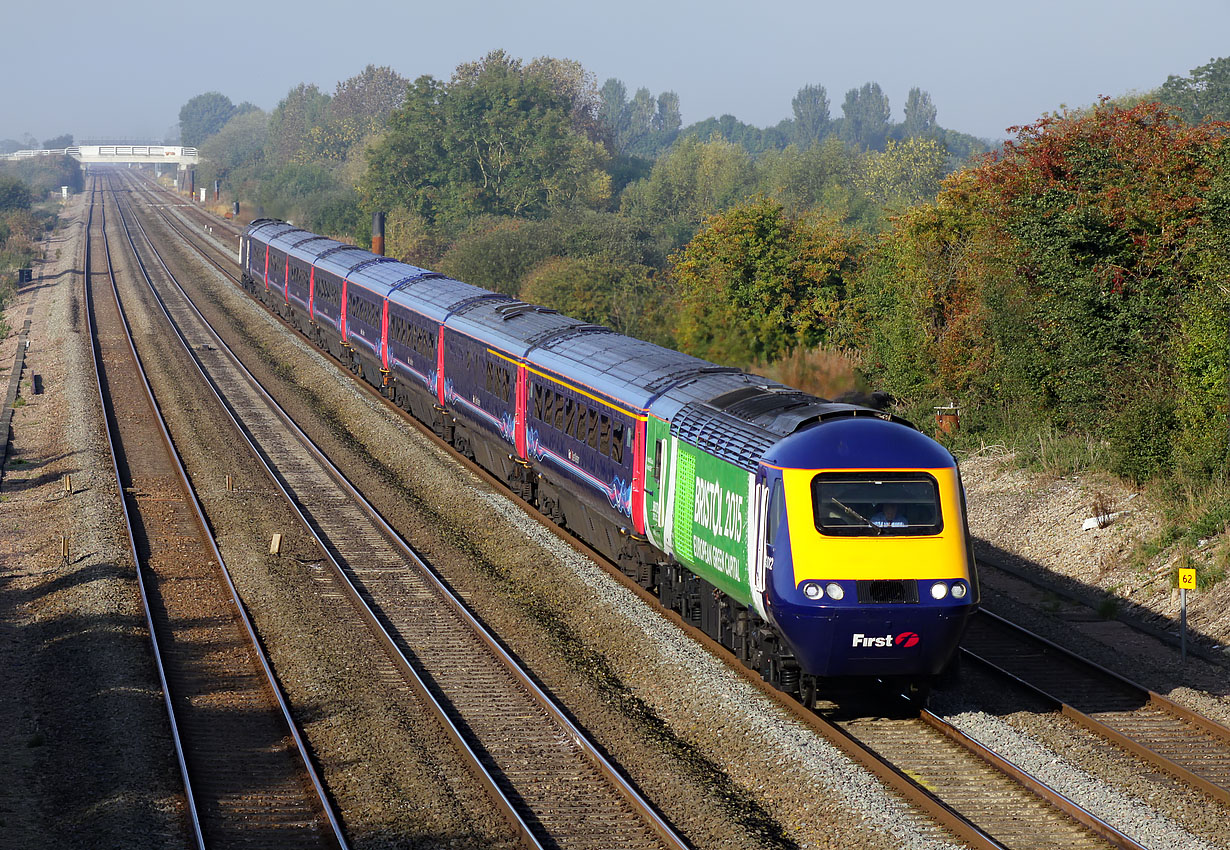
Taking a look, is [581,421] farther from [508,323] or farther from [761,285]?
[761,285]

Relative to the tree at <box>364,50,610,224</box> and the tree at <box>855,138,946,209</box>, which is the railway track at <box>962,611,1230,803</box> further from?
the tree at <box>855,138,946,209</box>

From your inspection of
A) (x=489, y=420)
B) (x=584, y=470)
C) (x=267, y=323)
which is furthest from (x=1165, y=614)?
(x=267, y=323)

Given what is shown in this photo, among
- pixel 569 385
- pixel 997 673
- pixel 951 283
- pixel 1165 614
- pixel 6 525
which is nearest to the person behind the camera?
pixel 997 673

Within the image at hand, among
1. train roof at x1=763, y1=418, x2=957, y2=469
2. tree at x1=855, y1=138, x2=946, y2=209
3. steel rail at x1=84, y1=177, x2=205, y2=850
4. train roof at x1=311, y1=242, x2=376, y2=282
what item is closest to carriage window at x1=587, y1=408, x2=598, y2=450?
train roof at x1=763, y1=418, x2=957, y2=469

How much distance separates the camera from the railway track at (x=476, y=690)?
11305 mm

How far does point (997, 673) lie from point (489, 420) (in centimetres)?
1196

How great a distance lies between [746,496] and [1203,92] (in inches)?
3813

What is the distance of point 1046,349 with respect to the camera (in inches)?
986

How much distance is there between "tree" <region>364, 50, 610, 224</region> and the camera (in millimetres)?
81688

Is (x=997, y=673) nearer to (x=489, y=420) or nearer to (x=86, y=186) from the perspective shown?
(x=489, y=420)

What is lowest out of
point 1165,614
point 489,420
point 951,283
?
point 1165,614

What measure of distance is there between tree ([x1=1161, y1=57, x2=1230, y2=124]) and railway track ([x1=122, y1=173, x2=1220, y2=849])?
8923cm

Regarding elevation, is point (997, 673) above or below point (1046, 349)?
below

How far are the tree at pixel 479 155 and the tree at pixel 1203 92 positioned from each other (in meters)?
45.7
